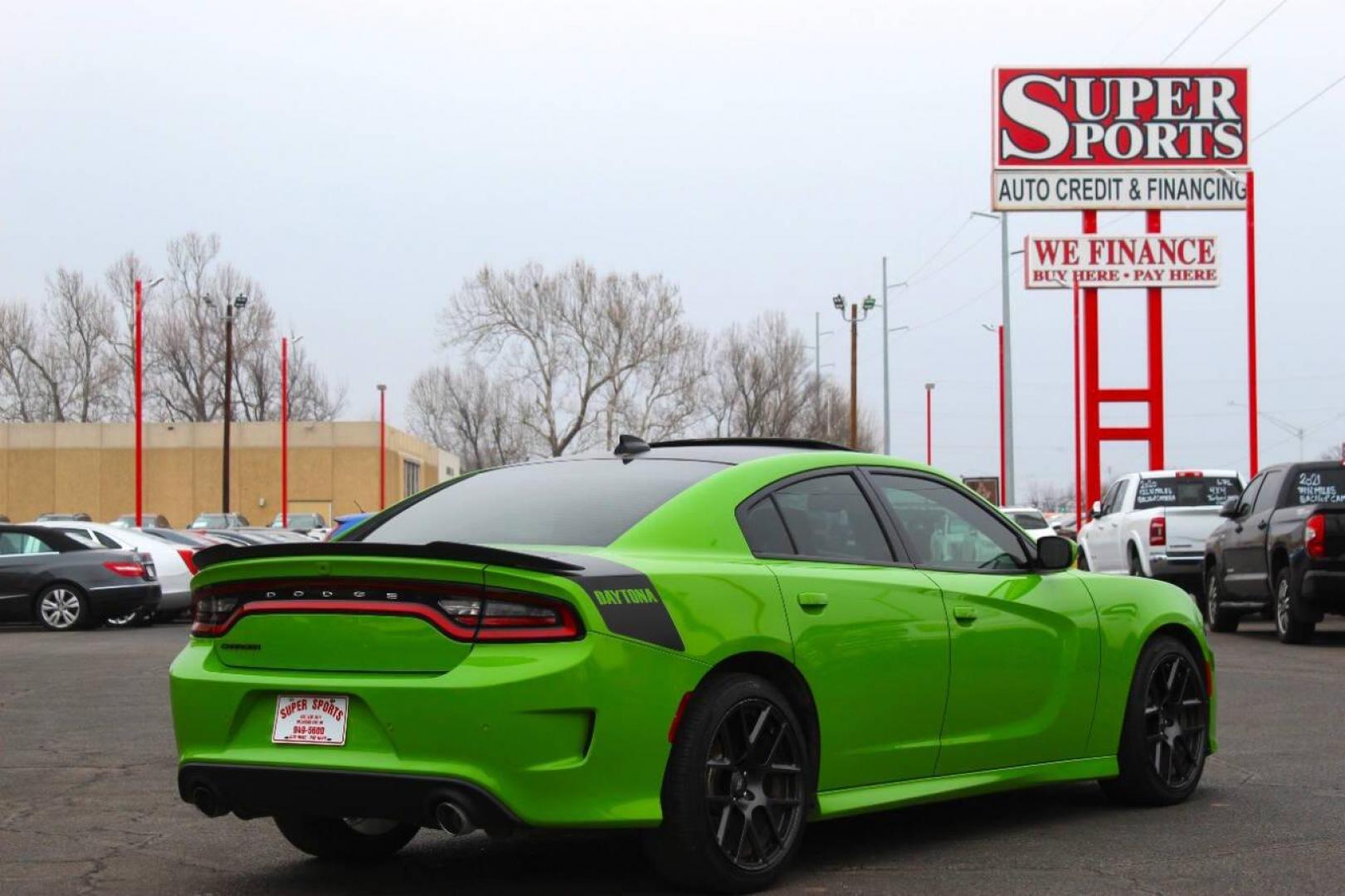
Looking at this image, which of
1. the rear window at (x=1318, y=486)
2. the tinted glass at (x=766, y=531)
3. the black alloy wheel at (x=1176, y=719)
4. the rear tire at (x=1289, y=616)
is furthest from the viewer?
the rear window at (x=1318, y=486)

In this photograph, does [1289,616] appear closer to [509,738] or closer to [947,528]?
[947,528]

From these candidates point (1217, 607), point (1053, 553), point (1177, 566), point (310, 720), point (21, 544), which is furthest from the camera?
point (21, 544)

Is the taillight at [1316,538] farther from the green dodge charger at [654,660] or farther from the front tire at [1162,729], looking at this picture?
the green dodge charger at [654,660]

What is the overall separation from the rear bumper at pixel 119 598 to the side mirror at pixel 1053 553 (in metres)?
18.7

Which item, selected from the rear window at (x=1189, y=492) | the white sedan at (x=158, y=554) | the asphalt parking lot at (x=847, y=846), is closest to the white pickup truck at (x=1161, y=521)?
the rear window at (x=1189, y=492)

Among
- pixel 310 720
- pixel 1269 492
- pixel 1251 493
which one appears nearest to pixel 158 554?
pixel 1251 493

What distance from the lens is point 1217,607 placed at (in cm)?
2136

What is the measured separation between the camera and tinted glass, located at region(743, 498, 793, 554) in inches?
258

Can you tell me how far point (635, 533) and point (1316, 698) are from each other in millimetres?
8229

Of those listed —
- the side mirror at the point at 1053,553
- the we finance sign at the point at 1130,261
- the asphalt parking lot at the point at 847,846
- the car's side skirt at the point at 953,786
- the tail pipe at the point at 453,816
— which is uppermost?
the we finance sign at the point at 1130,261

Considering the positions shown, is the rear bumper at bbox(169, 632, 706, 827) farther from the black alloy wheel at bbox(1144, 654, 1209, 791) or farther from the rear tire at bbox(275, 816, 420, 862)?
the black alloy wheel at bbox(1144, 654, 1209, 791)

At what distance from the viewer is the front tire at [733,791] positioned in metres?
5.91

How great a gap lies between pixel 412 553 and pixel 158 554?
20810 mm

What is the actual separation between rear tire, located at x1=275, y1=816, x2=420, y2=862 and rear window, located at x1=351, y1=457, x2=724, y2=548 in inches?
40.7
